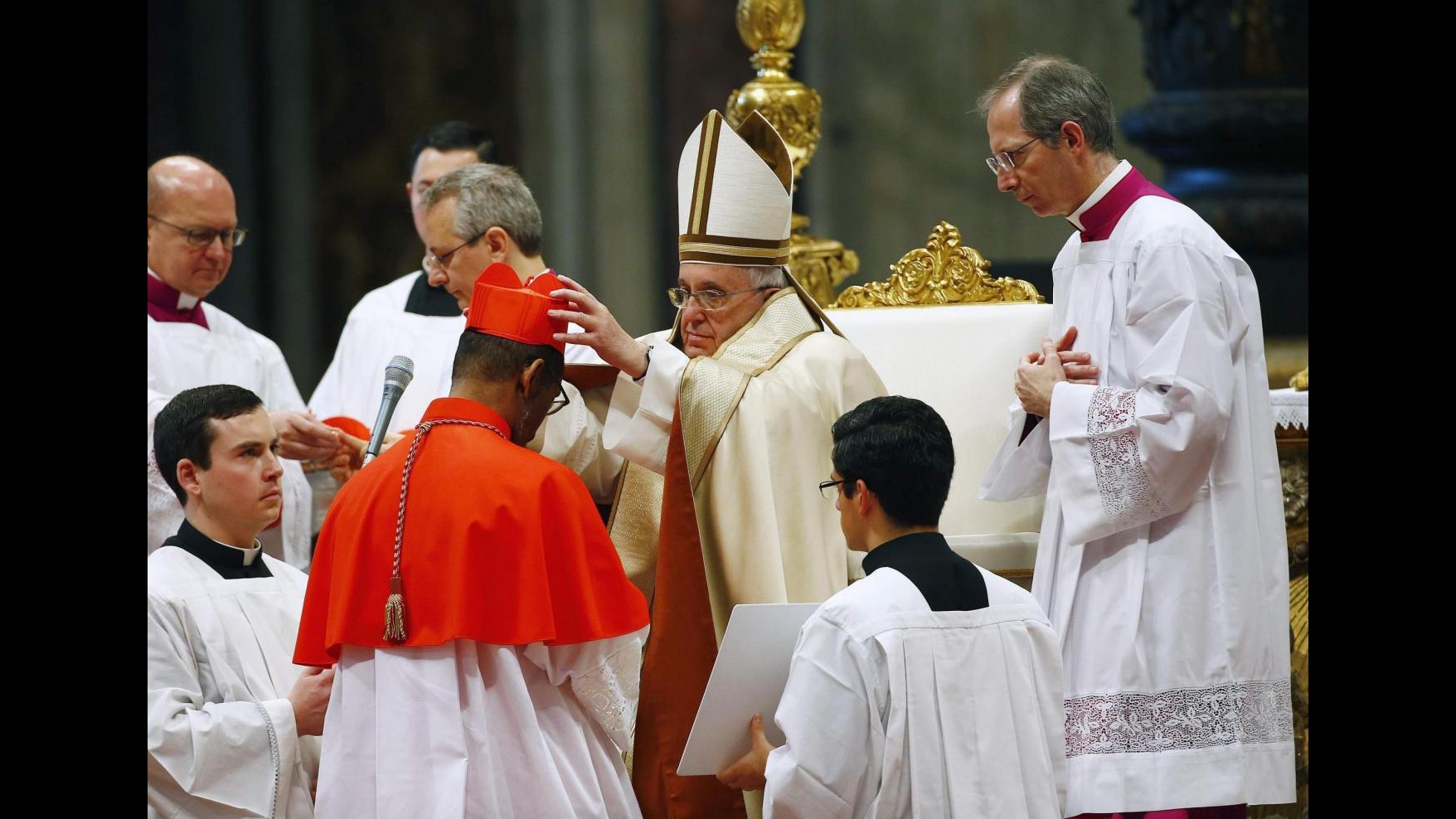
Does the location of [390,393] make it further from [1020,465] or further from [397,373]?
[1020,465]

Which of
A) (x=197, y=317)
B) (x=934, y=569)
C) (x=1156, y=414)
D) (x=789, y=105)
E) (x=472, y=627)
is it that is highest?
(x=789, y=105)

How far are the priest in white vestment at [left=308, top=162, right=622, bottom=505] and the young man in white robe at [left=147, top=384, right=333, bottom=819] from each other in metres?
0.71

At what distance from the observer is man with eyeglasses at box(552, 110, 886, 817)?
12.7 ft

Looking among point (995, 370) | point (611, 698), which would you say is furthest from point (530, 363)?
point (995, 370)

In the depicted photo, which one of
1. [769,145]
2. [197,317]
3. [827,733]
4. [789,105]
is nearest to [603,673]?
[827,733]

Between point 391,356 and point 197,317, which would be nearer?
point 197,317

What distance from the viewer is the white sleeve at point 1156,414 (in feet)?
12.2

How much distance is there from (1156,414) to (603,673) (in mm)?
1265

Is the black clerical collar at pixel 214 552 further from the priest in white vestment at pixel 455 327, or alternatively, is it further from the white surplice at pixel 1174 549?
the white surplice at pixel 1174 549

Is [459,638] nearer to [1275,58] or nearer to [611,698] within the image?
[611,698]

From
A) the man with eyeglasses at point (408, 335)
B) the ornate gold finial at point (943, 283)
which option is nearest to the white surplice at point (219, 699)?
the man with eyeglasses at point (408, 335)

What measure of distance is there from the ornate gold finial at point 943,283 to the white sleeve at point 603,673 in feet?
6.60

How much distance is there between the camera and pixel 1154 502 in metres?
3.75

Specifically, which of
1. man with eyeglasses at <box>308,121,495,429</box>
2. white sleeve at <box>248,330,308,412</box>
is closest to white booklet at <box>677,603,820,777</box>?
man with eyeglasses at <box>308,121,495,429</box>
